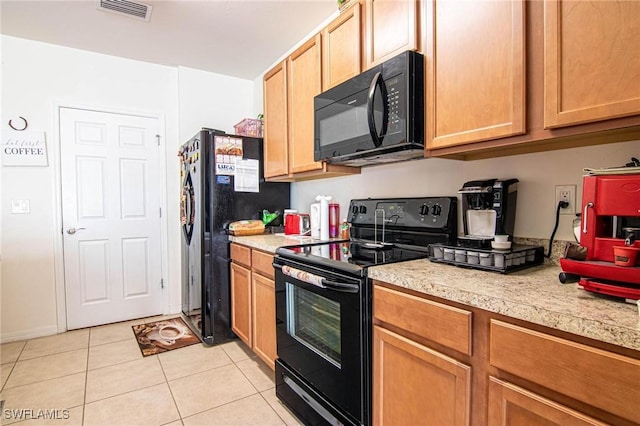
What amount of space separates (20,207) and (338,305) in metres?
2.97

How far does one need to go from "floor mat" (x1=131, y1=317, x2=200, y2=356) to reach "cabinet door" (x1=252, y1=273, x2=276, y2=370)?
862 mm

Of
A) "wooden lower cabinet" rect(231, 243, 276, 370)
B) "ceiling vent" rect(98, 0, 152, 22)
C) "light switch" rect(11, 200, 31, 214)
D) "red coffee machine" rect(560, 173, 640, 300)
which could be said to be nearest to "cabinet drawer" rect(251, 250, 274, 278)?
"wooden lower cabinet" rect(231, 243, 276, 370)

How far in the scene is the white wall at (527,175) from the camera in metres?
1.23

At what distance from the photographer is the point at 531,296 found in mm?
883

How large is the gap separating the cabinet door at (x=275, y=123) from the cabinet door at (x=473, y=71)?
1.26 meters

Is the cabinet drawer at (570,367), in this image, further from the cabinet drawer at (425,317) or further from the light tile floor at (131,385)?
the light tile floor at (131,385)

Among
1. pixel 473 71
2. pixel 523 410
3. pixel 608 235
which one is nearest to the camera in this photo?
pixel 523 410

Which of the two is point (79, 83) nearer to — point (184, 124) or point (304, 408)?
point (184, 124)

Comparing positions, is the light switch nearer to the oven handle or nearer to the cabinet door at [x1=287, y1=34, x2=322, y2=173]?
the cabinet door at [x1=287, y1=34, x2=322, y2=173]

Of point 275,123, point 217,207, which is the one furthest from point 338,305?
point 275,123

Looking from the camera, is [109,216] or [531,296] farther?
[109,216]

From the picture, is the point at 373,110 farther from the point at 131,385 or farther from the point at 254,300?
the point at 131,385

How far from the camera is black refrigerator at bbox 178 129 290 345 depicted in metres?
2.61

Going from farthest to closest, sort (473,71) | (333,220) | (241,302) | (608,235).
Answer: (241,302), (333,220), (473,71), (608,235)
